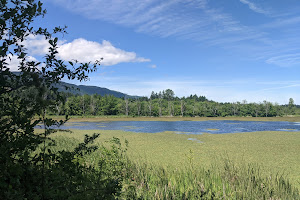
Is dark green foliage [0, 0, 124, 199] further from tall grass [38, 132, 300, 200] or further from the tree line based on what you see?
the tree line

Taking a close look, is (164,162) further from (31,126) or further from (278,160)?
(31,126)

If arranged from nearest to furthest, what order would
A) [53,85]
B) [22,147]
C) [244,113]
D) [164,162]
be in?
[22,147] → [53,85] → [164,162] → [244,113]

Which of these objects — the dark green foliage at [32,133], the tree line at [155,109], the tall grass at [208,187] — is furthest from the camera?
the tree line at [155,109]

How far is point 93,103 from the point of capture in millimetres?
78625

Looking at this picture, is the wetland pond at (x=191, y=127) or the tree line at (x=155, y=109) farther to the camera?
the tree line at (x=155, y=109)

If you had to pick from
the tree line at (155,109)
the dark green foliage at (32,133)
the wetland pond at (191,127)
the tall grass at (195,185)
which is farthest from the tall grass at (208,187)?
the tree line at (155,109)

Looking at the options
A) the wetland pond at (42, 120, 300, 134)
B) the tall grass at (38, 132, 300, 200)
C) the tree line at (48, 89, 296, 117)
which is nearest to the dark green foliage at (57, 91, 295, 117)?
the tree line at (48, 89, 296, 117)

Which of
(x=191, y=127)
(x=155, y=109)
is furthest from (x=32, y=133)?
(x=155, y=109)

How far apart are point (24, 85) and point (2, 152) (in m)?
0.66

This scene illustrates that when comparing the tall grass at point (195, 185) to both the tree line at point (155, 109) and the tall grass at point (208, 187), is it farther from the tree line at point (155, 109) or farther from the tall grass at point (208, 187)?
the tree line at point (155, 109)

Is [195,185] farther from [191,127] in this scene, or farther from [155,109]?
[155,109]

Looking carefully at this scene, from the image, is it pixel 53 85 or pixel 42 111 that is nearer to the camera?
pixel 42 111

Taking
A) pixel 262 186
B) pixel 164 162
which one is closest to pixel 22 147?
pixel 262 186

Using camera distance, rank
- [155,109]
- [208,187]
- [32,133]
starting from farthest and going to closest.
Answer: [155,109] < [208,187] < [32,133]
